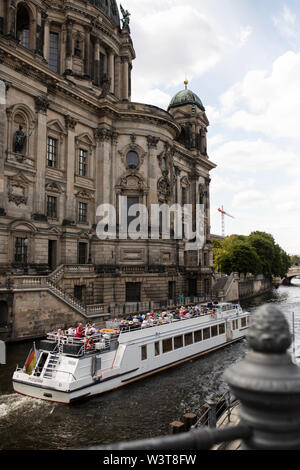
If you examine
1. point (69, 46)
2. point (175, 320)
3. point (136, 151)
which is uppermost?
point (69, 46)

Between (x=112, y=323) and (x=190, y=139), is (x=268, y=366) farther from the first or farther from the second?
(x=190, y=139)

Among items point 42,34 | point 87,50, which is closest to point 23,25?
point 42,34

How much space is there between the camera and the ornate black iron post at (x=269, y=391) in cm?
274

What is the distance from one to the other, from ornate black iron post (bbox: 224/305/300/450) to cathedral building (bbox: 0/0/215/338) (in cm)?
2751

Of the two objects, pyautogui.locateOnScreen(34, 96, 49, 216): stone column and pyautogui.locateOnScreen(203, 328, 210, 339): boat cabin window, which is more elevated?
pyautogui.locateOnScreen(34, 96, 49, 216): stone column

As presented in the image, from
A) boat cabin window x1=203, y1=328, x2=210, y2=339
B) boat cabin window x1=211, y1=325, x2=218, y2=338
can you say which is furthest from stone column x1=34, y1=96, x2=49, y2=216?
Result: boat cabin window x1=211, y1=325, x2=218, y2=338

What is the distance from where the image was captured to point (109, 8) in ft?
174

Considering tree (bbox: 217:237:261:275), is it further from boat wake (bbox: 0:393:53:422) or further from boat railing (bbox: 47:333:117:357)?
boat wake (bbox: 0:393:53:422)

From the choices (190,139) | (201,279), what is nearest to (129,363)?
(201,279)

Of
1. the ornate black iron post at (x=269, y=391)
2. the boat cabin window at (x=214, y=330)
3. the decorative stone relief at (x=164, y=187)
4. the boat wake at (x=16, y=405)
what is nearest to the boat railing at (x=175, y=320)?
the boat cabin window at (x=214, y=330)

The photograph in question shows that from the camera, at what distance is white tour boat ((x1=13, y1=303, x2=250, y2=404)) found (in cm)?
1753

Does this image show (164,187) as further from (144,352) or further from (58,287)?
(144,352)

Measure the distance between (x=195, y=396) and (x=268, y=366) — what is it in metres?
17.5

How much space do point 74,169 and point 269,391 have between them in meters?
40.0
